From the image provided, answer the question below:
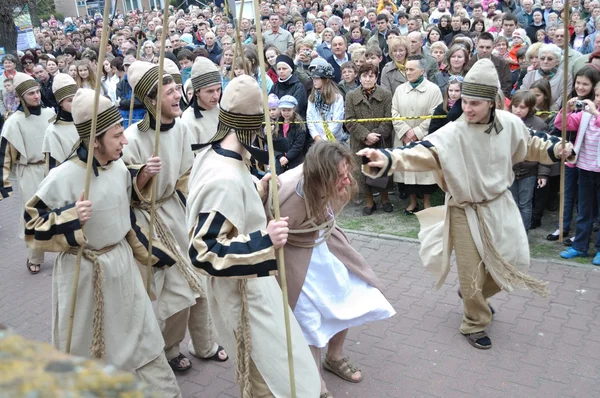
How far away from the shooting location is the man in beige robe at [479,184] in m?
4.27

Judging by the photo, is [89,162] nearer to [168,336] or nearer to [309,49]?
[168,336]

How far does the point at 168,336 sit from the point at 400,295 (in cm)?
214

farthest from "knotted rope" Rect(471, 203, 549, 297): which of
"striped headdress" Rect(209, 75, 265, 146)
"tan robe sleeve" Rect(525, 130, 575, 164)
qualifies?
"striped headdress" Rect(209, 75, 265, 146)

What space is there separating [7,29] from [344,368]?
13413 millimetres

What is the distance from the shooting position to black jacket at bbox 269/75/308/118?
27.0 feet

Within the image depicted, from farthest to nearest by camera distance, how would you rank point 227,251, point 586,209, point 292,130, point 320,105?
point 320,105 → point 292,130 → point 586,209 → point 227,251

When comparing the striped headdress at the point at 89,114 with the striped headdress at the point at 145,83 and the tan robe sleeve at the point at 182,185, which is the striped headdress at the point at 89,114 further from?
the tan robe sleeve at the point at 182,185

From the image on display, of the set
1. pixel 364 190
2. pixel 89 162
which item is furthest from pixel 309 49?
pixel 89 162

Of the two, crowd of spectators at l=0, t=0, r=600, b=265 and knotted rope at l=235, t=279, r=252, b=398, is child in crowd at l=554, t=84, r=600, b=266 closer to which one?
crowd of spectators at l=0, t=0, r=600, b=265

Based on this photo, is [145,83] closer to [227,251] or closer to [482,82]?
[227,251]

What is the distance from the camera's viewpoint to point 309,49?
9.41 m

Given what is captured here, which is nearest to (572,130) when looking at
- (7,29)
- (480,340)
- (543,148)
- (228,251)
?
(543,148)

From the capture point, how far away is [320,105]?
786 centimetres

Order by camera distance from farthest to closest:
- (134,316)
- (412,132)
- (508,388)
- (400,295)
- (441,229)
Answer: (412,132), (400,295), (441,229), (508,388), (134,316)
